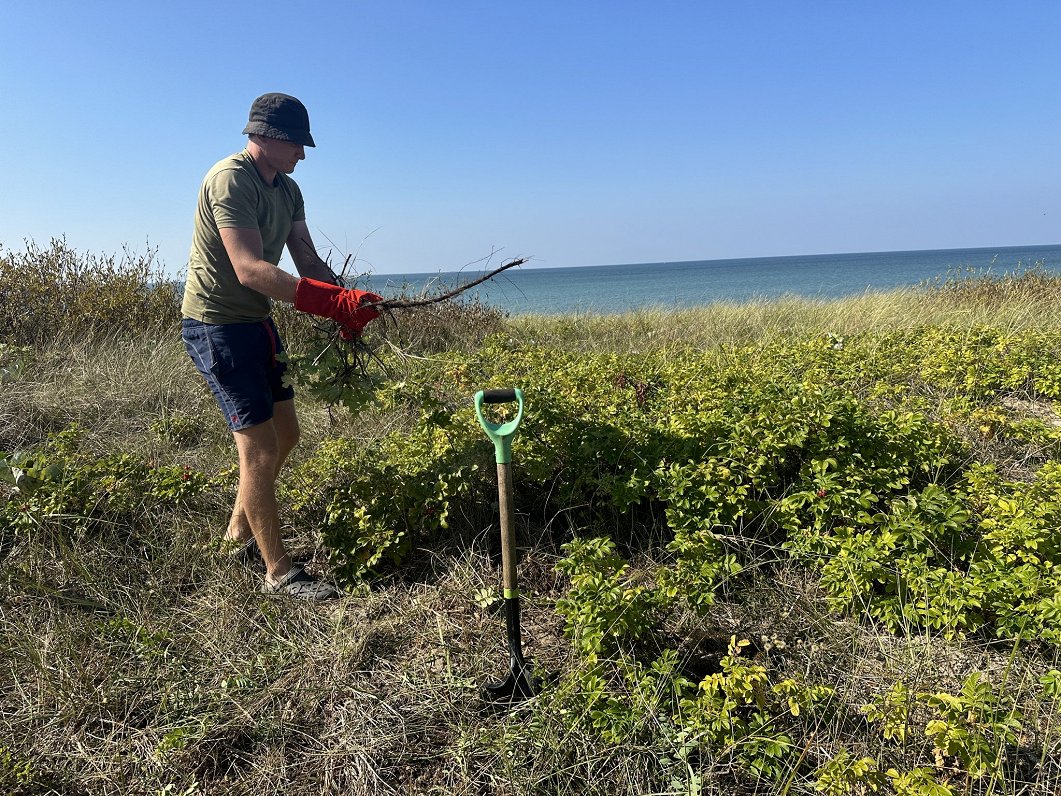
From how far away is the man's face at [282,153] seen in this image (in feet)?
9.10

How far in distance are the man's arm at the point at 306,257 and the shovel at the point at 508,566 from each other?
4.90ft

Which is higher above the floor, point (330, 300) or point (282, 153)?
point (282, 153)

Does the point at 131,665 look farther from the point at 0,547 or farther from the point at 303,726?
the point at 0,547

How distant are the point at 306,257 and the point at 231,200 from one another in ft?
2.22

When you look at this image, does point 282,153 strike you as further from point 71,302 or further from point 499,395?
point 71,302

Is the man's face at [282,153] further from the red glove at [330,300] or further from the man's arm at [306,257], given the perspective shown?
the red glove at [330,300]

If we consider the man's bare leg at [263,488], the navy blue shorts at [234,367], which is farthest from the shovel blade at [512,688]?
the navy blue shorts at [234,367]

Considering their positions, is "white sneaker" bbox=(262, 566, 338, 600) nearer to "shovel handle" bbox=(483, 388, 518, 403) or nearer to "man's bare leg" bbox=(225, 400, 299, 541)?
"man's bare leg" bbox=(225, 400, 299, 541)

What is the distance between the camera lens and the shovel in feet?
7.20

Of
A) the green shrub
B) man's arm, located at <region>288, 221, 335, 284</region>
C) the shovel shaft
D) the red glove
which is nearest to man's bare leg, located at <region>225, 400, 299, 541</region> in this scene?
man's arm, located at <region>288, 221, 335, 284</region>

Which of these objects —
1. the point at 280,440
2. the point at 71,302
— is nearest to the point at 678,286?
the point at 71,302

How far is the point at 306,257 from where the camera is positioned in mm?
3240

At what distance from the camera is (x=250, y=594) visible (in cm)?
283

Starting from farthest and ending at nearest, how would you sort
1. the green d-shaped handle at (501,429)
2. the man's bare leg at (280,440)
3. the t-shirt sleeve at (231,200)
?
the man's bare leg at (280,440), the t-shirt sleeve at (231,200), the green d-shaped handle at (501,429)
